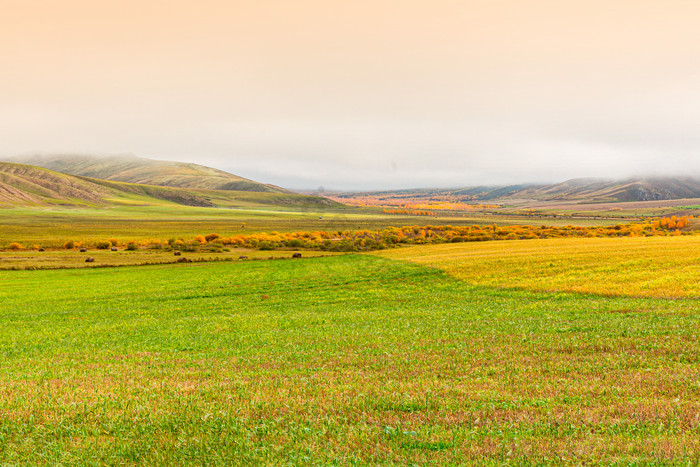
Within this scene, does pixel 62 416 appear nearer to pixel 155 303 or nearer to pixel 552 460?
pixel 552 460

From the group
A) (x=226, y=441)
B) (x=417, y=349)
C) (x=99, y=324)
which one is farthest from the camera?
(x=99, y=324)

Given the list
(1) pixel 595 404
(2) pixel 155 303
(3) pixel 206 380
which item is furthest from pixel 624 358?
(2) pixel 155 303

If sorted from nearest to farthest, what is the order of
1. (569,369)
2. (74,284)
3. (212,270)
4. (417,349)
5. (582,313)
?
(569,369), (417,349), (582,313), (74,284), (212,270)

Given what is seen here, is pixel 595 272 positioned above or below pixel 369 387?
below

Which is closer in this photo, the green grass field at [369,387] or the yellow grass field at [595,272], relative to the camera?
the green grass field at [369,387]

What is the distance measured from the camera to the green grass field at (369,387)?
729cm

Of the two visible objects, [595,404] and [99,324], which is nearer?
[595,404]

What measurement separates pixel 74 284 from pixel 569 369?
5730cm

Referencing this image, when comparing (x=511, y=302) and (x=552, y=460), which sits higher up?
(x=552, y=460)

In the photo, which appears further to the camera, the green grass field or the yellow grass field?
the yellow grass field

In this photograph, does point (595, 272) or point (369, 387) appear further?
point (595, 272)

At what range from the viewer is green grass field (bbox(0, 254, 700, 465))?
729 cm

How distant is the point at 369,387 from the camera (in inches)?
419

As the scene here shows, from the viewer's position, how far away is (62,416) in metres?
9.27
